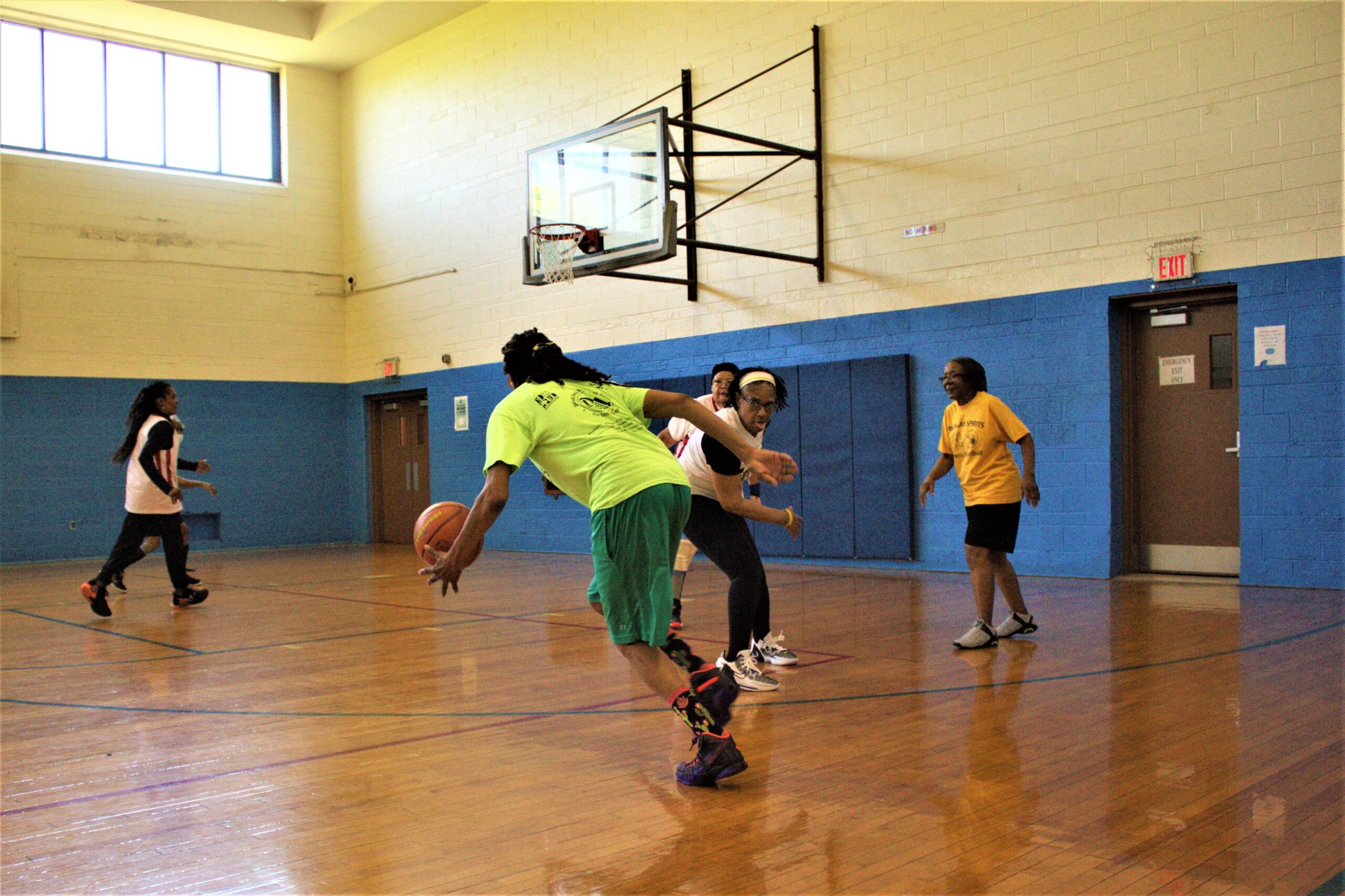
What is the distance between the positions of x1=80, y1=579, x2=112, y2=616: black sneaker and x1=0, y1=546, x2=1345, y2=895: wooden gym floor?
39.5 inches

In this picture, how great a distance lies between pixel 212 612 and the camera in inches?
326

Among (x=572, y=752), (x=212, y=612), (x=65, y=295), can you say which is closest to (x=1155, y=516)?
(x=572, y=752)

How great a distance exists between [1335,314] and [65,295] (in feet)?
46.7

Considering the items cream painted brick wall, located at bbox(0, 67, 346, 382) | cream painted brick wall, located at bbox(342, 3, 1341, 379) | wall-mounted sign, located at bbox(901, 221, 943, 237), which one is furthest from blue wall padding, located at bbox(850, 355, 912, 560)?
cream painted brick wall, located at bbox(0, 67, 346, 382)

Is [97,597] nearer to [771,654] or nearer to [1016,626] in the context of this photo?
[771,654]

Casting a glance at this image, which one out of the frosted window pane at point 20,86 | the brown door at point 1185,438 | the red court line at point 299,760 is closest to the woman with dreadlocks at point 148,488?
the red court line at point 299,760

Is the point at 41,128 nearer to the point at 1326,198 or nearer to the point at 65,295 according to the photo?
the point at 65,295

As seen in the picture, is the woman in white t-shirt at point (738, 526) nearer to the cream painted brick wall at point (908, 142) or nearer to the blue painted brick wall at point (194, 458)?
the cream painted brick wall at point (908, 142)

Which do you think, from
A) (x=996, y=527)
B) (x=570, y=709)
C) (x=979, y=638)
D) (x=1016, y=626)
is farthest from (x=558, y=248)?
(x=570, y=709)

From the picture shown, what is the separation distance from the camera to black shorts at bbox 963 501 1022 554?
5.76m

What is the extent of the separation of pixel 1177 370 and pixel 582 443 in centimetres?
684

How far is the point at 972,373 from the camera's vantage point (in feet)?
19.3

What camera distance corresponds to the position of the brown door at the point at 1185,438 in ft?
27.6

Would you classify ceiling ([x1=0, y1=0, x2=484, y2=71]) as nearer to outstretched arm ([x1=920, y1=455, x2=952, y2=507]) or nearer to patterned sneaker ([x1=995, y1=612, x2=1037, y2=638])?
outstretched arm ([x1=920, y1=455, x2=952, y2=507])
